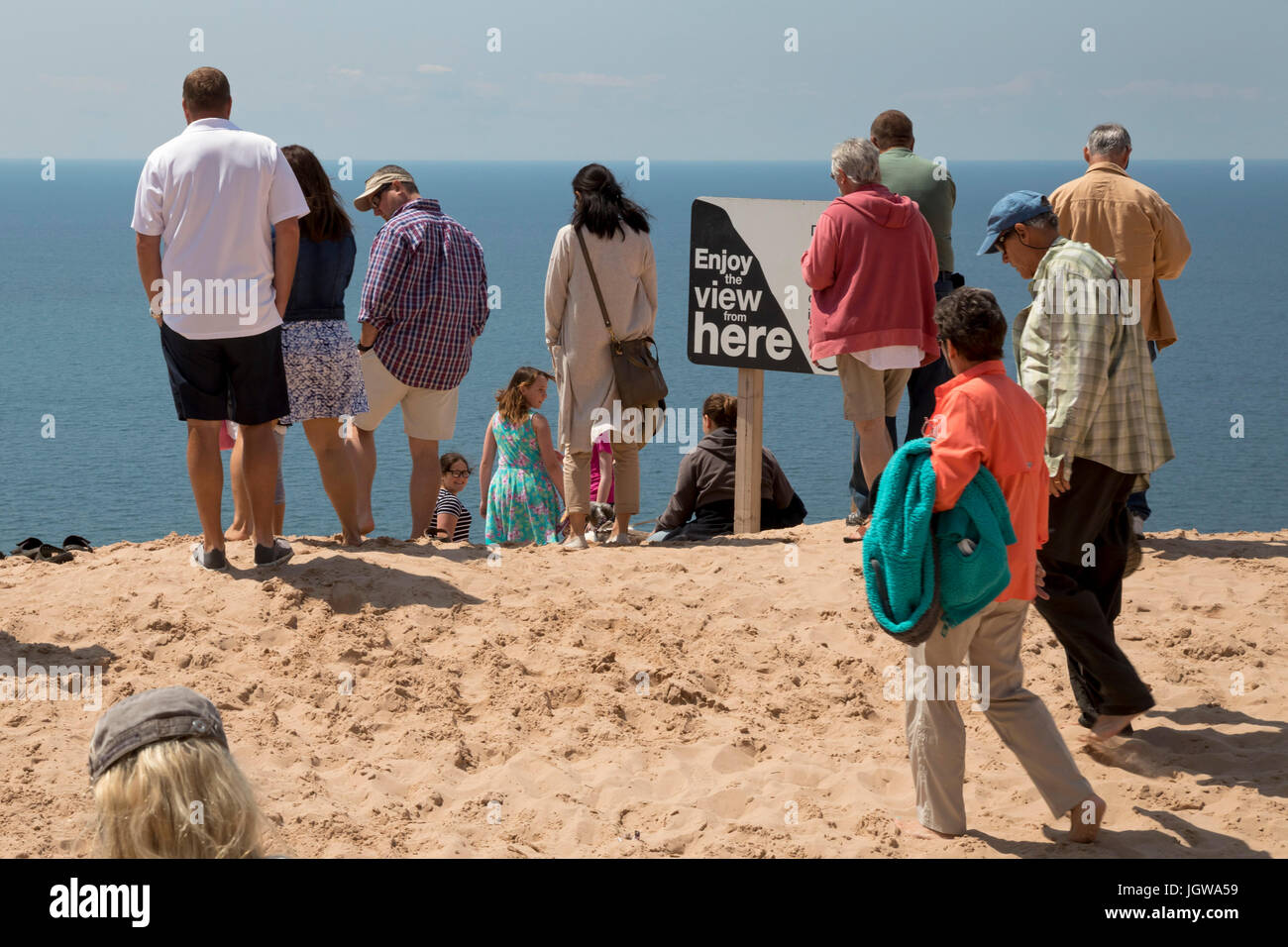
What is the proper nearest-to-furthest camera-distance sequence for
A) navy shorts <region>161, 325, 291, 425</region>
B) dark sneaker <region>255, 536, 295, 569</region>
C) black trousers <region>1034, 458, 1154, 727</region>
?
black trousers <region>1034, 458, 1154, 727</region>, navy shorts <region>161, 325, 291, 425</region>, dark sneaker <region>255, 536, 295, 569</region>

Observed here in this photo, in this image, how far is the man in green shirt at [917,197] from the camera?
7078 mm

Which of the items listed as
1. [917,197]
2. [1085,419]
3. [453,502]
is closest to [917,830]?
[1085,419]

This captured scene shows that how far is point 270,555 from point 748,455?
3022mm

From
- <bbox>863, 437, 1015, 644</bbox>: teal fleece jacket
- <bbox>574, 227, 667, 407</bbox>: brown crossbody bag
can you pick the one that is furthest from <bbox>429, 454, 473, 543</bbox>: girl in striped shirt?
<bbox>863, 437, 1015, 644</bbox>: teal fleece jacket

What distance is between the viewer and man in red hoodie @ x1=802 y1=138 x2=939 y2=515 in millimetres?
6254

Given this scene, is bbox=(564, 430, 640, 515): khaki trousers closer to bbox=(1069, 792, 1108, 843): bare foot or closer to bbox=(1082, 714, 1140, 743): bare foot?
bbox=(1082, 714, 1140, 743): bare foot

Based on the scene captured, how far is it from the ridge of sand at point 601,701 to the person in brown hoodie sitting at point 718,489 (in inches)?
44.6

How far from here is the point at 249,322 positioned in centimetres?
573

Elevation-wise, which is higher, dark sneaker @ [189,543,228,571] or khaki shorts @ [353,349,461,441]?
khaki shorts @ [353,349,461,441]

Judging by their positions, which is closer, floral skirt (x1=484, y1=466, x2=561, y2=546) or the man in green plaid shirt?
→ the man in green plaid shirt

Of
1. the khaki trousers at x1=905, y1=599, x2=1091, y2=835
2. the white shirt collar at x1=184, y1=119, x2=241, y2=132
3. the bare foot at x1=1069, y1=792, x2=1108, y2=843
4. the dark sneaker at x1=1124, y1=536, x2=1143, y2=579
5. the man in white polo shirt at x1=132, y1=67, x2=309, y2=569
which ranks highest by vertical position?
the white shirt collar at x1=184, y1=119, x2=241, y2=132

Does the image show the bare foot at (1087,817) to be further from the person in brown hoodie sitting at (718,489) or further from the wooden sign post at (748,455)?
the person in brown hoodie sitting at (718,489)

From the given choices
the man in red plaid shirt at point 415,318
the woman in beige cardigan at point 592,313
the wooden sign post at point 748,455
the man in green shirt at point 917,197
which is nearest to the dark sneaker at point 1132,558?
the man in green shirt at point 917,197

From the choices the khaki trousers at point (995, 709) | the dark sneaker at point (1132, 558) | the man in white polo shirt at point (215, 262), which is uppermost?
the man in white polo shirt at point (215, 262)
